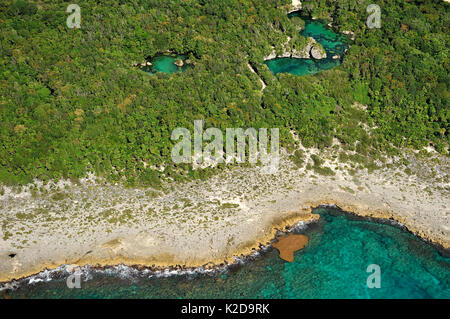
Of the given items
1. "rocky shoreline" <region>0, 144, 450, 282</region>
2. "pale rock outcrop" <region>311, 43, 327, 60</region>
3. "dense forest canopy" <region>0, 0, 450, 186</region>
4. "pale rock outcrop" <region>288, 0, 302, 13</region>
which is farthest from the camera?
"pale rock outcrop" <region>288, 0, 302, 13</region>

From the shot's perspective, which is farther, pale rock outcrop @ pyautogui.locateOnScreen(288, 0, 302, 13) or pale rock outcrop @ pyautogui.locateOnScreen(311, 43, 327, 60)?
pale rock outcrop @ pyautogui.locateOnScreen(288, 0, 302, 13)

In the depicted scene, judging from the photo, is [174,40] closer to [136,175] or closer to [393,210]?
[136,175]

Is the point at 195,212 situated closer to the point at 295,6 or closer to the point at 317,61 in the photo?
the point at 317,61

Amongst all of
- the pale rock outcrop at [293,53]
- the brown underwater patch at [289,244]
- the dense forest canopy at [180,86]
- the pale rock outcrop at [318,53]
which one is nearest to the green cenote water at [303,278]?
the brown underwater patch at [289,244]

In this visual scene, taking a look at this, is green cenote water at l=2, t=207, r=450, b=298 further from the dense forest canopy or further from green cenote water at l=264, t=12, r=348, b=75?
green cenote water at l=264, t=12, r=348, b=75

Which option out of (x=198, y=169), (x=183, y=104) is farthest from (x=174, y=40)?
(x=198, y=169)

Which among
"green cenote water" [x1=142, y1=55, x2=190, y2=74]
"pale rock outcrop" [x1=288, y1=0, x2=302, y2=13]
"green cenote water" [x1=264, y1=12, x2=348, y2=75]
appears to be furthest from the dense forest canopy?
"pale rock outcrop" [x1=288, y1=0, x2=302, y2=13]
